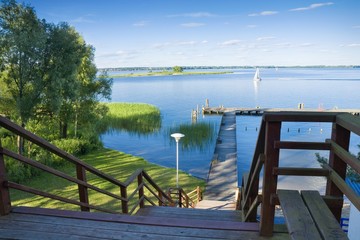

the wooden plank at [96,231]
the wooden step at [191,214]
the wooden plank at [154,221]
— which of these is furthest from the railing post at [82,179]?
the wooden step at [191,214]

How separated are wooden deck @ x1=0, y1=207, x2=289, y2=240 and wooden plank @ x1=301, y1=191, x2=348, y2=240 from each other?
388mm

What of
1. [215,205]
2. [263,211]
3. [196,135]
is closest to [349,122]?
[263,211]

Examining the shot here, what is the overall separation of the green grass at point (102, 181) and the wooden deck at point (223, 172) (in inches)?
32.0

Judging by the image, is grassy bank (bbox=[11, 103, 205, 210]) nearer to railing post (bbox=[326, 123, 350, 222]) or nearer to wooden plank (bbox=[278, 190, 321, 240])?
wooden plank (bbox=[278, 190, 321, 240])

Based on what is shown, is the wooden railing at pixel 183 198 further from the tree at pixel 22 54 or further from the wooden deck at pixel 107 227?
the tree at pixel 22 54

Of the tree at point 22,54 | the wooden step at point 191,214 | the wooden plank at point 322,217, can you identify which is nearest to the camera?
the wooden plank at point 322,217

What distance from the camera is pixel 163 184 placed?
14.4m

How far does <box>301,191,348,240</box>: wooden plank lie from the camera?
158cm

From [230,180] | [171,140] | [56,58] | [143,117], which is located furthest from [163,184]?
[143,117]

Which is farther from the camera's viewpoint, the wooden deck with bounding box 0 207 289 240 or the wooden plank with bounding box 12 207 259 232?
the wooden plank with bounding box 12 207 259 232

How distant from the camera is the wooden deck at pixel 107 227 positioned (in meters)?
2.26

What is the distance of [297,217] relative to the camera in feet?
5.87

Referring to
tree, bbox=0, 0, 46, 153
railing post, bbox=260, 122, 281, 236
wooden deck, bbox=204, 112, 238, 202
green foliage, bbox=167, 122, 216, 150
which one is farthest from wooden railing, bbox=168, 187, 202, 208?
green foliage, bbox=167, 122, 216, 150

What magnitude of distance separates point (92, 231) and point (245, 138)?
88.8 feet
